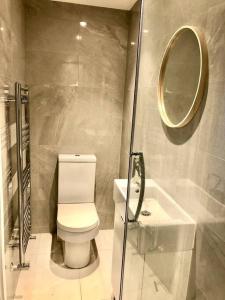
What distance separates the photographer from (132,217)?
5.02 ft

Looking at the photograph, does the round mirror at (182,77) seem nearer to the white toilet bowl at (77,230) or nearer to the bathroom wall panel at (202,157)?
the bathroom wall panel at (202,157)

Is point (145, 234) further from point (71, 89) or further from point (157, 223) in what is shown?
point (71, 89)

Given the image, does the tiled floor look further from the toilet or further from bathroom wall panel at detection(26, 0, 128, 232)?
bathroom wall panel at detection(26, 0, 128, 232)

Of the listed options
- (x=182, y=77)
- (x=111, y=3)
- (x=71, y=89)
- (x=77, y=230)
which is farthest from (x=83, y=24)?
(x=77, y=230)

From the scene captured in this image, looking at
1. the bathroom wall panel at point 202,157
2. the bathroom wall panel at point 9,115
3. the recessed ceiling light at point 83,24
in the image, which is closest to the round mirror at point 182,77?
the bathroom wall panel at point 202,157

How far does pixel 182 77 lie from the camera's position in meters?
1.24

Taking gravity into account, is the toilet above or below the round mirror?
below

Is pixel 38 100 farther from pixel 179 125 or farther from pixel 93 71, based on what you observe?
pixel 179 125

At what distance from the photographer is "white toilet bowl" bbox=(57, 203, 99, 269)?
6.78ft

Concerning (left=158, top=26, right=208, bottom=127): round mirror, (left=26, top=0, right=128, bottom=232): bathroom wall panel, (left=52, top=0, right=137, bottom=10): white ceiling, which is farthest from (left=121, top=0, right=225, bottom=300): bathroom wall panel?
(left=26, top=0, right=128, bottom=232): bathroom wall panel

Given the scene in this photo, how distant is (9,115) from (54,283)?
138 cm

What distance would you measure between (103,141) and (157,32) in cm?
135

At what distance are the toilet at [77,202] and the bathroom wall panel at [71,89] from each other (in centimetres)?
18

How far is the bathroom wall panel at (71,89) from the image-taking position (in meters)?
2.35
